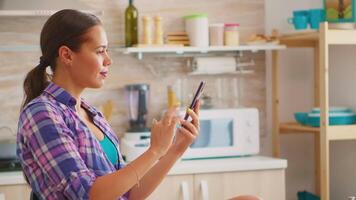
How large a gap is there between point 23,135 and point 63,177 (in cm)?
16

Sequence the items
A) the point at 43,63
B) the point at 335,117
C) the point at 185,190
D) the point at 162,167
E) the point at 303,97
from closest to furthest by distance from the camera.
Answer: the point at 43,63 < the point at 162,167 < the point at 185,190 < the point at 335,117 < the point at 303,97

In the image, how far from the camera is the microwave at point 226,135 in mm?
3150

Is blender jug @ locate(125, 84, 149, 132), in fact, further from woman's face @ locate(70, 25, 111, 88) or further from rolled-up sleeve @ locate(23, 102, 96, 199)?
rolled-up sleeve @ locate(23, 102, 96, 199)

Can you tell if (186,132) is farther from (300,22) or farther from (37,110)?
(300,22)

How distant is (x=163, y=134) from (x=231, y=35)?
1.92 metres

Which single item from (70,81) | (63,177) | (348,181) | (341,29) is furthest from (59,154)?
(348,181)

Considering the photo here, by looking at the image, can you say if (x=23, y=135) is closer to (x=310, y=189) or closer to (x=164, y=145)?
(x=164, y=145)

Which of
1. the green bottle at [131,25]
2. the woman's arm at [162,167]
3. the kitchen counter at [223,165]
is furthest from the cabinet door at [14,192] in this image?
the woman's arm at [162,167]

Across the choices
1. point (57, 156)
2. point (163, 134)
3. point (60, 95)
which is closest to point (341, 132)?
point (163, 134)

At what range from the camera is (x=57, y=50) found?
1581 mm

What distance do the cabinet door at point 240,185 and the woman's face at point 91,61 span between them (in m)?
1.46

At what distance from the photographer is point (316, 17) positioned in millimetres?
3301

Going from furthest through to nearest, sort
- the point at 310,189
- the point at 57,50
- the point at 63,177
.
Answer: the point at 310,189
the point at 57,50
the point at 63,177

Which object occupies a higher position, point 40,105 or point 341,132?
point 40,105
